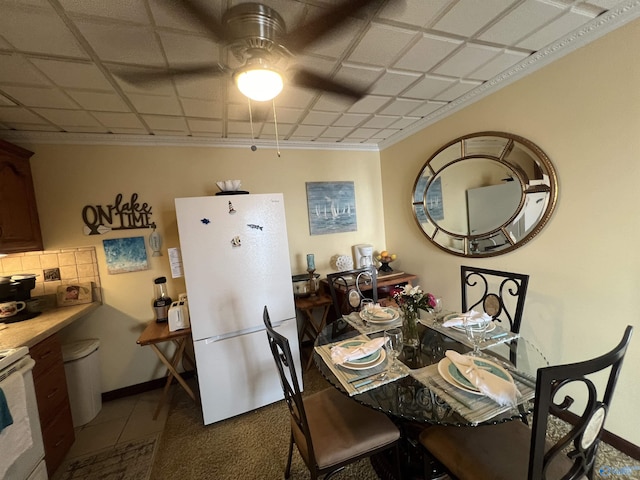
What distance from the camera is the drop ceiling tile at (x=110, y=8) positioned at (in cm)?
104

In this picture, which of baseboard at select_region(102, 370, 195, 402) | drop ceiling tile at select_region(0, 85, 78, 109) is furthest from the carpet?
drop ceiling tile at select_region(0, 85, 78, 109)

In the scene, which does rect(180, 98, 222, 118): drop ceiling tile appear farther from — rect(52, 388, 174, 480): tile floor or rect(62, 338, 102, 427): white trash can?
rect(52, 388, 174, 480): tile floor

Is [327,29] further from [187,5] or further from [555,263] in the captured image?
[555,263]

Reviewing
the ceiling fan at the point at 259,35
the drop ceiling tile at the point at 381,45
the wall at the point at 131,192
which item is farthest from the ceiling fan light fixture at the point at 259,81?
the wall at the point at 131,192

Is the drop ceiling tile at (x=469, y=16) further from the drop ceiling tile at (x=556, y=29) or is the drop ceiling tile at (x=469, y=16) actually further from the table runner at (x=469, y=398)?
the table runner at (x=469, y=398)

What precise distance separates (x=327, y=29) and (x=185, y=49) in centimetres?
74

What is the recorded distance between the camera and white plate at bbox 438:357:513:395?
1.06 metres

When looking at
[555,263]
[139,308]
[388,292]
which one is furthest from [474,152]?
[139,308]

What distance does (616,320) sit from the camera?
155cm

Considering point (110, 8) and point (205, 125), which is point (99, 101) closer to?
point (205, 125)

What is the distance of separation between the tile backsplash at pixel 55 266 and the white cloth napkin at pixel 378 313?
8.03 feet

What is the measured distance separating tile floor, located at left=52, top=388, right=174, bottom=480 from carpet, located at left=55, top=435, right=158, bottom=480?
5 cm

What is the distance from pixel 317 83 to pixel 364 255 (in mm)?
2005

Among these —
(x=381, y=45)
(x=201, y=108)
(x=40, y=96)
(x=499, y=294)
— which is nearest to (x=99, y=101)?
(x=40, y=96)
